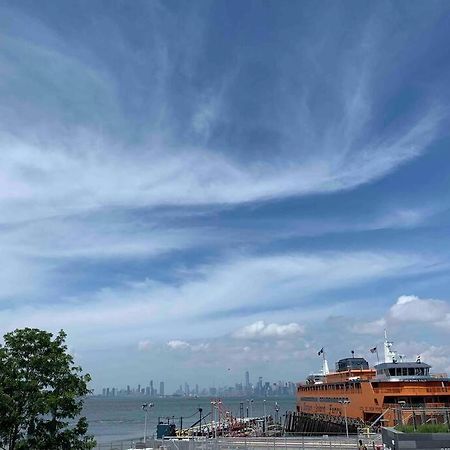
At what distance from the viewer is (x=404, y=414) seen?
123ft

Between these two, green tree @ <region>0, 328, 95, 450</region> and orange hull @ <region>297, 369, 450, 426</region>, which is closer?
green tree @ <region>0, 328, 95, 450</region>

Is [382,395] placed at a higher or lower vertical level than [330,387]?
lower

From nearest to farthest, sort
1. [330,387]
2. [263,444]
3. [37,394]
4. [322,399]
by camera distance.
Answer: [37,394], [263,444], [330,387], [322,399]

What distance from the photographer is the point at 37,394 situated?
25359 mm

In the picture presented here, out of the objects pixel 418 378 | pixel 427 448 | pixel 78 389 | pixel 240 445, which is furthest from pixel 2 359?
pixel 418 378

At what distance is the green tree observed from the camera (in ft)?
81.7

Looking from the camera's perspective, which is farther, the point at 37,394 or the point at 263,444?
the point at 263,444

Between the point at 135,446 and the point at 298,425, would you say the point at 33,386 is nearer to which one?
the point at 135,446

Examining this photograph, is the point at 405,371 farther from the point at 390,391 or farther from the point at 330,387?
the point at 330,387

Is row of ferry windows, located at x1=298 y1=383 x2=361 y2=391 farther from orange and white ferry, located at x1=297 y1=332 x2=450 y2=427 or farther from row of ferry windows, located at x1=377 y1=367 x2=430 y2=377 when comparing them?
row of ferry windows, located at x1=377 y1=367 x2=430 y2=377

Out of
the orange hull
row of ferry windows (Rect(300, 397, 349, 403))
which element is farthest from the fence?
row of ferry windows (Rect(300, 397, 349, 403))

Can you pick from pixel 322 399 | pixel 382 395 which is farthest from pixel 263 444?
pixel 322 399

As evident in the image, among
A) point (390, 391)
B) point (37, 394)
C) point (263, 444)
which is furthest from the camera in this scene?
point (390, 391)

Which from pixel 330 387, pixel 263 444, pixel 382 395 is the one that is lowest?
pixel 263 444
